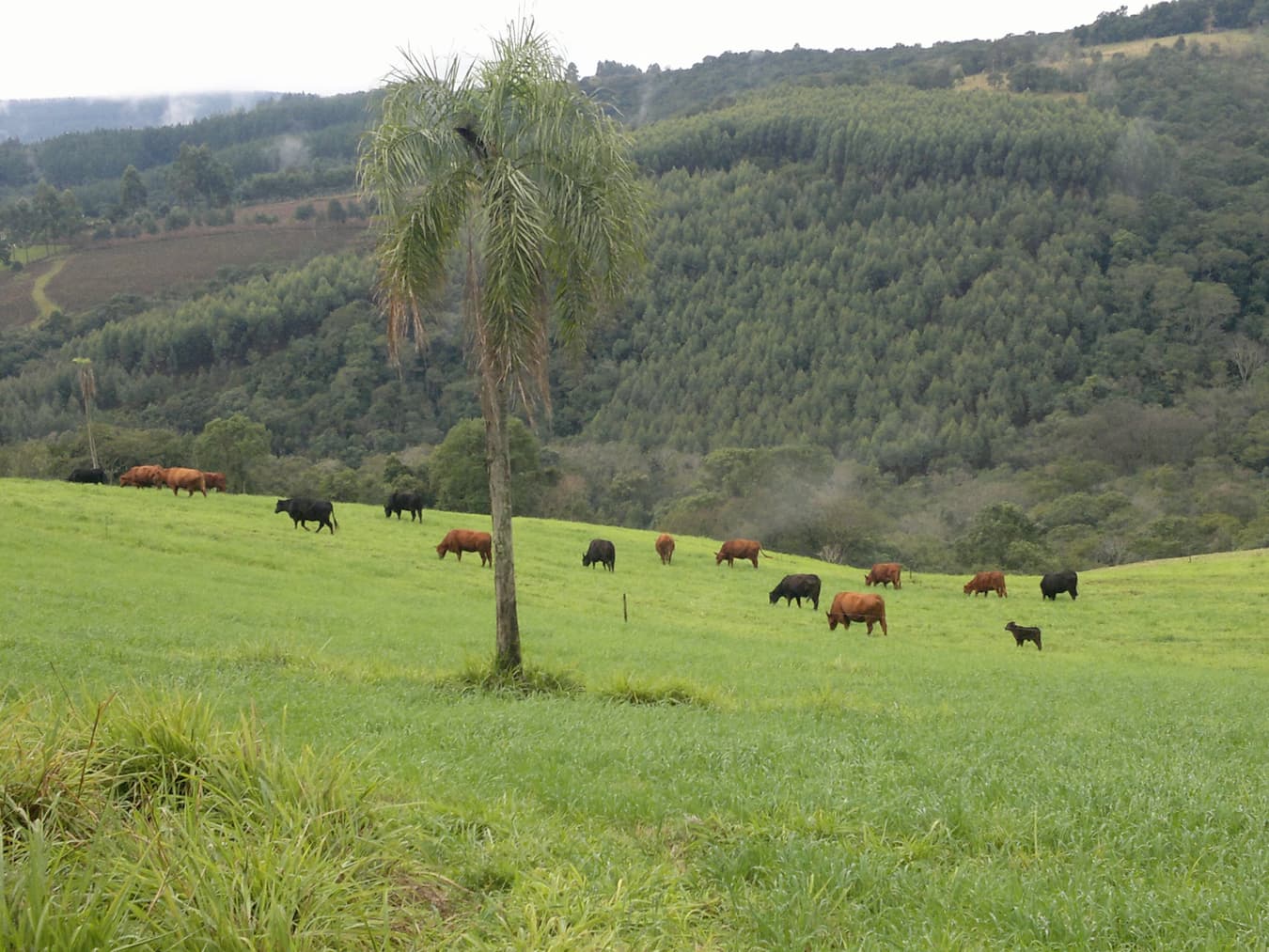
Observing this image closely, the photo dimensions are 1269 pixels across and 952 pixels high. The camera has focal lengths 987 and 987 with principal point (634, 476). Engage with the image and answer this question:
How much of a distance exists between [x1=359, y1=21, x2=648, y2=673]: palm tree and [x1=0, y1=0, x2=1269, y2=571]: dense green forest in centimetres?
5620

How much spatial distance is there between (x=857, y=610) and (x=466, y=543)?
15.9 meters

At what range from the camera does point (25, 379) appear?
132 meters

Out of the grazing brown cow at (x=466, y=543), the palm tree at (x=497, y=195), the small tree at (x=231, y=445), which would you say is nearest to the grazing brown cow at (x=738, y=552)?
the grazing brown cow at (x=466, y=543)

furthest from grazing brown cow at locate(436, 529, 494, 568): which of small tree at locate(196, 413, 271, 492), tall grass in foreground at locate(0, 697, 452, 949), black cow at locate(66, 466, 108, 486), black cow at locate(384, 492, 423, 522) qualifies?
small tree at locate(196, 413, 271, 492)

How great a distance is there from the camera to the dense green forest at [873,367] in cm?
8188

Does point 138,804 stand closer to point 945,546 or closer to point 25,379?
point 945,546

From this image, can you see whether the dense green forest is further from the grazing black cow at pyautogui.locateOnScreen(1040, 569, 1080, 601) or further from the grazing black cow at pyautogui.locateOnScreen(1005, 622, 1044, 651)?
the grazing black cow at pyautogui.locateOnScreen(1005, 622, 1044, 651)

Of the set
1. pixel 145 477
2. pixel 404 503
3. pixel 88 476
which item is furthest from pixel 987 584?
pixel 88 476

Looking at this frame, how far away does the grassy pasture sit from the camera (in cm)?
598

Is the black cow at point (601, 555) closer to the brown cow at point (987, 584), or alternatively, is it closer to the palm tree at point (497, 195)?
the brown cow at point (987, 584)

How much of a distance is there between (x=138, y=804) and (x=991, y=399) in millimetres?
141052

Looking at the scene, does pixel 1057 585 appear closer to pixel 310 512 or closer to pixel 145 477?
pixel 310 512

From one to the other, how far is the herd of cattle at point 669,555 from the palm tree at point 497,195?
2088 centimetres

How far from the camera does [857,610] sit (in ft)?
106
